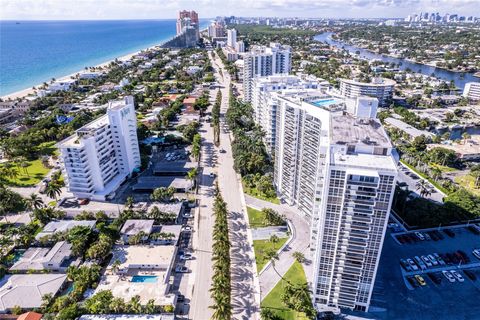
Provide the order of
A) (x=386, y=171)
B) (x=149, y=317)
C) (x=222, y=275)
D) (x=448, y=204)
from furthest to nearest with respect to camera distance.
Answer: (x=448, y=204) < (x=222, y=275) < (x=149, y=317) < (x=386, y=171)

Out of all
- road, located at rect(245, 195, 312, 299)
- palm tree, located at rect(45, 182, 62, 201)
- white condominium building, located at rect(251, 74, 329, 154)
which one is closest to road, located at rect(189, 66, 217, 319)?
road, located at rect(245, 195, 312, 299)

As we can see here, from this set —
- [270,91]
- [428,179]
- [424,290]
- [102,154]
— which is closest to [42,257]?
[102,154]

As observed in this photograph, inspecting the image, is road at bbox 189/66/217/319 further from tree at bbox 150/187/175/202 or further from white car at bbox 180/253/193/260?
tree at bbox 150/187/175/202

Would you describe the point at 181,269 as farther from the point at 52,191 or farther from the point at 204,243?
the point at 52,191

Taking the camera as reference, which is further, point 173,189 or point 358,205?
point 173,189

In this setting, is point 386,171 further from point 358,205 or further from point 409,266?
point 409,266

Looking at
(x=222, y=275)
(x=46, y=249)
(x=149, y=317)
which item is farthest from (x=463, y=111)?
(x=46, y=249)

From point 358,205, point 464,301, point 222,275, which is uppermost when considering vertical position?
point 358,205
